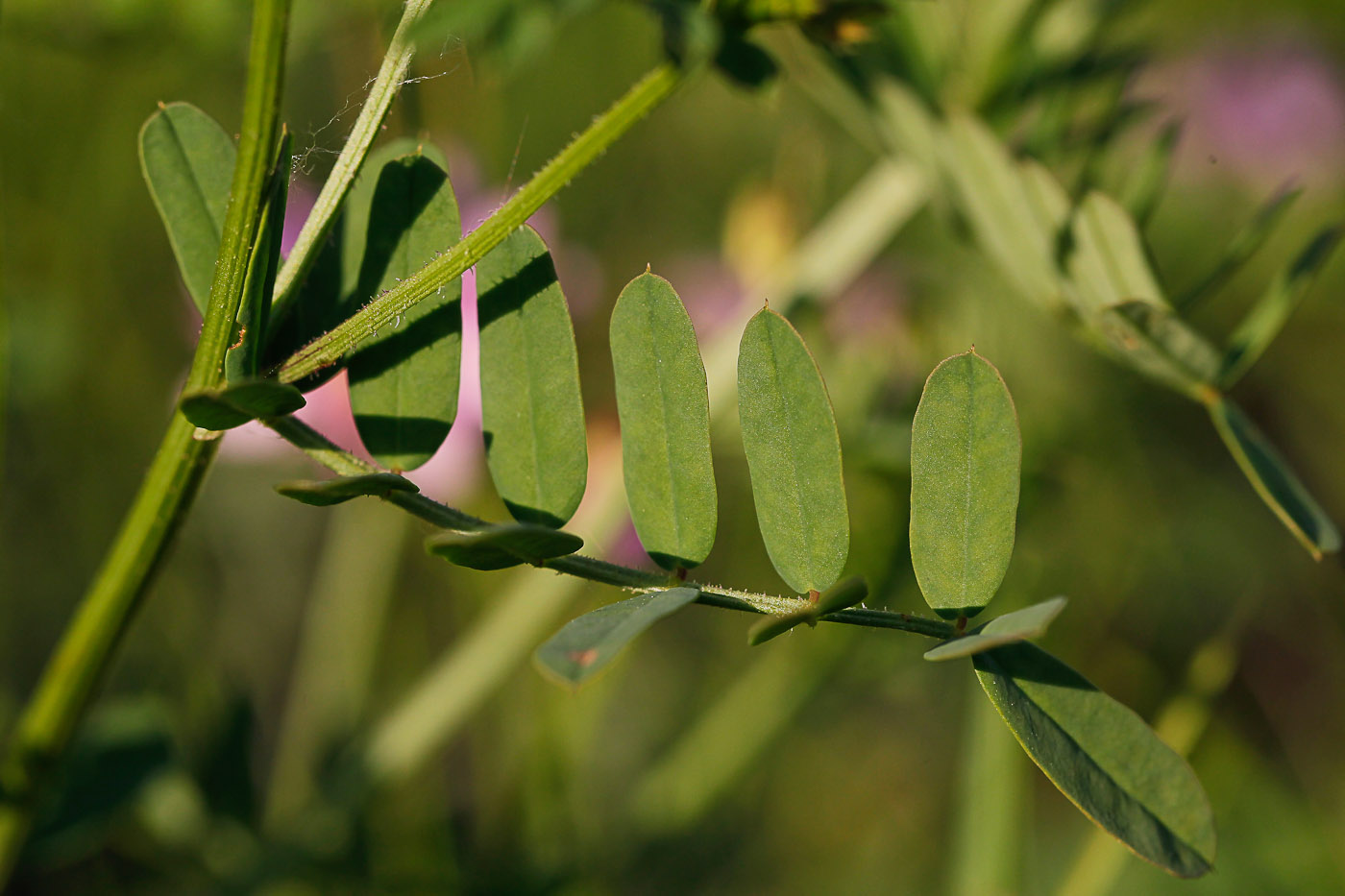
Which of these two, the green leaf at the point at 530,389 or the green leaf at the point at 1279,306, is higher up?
the green leaf at the point at 530,389

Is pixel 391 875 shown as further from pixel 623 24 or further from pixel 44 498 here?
pixel 623 24

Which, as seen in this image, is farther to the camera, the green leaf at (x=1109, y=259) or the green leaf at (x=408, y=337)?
the green leaf at (x=1109, y=259)

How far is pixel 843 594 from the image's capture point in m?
0.30

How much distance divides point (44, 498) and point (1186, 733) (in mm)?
1150

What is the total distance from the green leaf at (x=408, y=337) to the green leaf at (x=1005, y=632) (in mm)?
206

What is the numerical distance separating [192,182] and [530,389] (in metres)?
0.16

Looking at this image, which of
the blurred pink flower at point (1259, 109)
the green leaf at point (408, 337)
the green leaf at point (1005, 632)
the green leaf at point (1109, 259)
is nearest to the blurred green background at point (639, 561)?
the blurred pink flower at point (1259, 109)

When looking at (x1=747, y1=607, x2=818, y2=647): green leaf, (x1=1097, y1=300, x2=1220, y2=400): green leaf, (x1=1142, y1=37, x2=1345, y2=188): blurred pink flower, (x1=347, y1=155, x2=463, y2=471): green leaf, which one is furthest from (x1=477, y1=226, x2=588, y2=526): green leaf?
(x1=1142, y1=37, x2=1345, y2=188): blurred pink flower

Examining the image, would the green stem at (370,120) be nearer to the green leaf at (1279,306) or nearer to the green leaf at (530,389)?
the green leaf at (530,389)

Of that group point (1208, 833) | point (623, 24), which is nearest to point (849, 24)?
point (1208, 833)

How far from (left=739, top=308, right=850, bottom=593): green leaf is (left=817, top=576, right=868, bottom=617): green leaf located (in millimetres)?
60

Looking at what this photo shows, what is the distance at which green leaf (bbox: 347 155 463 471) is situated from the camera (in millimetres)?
393

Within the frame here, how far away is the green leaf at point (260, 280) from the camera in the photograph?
318 millimetres

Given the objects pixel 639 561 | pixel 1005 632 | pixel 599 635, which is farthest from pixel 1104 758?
pixel 639 561
